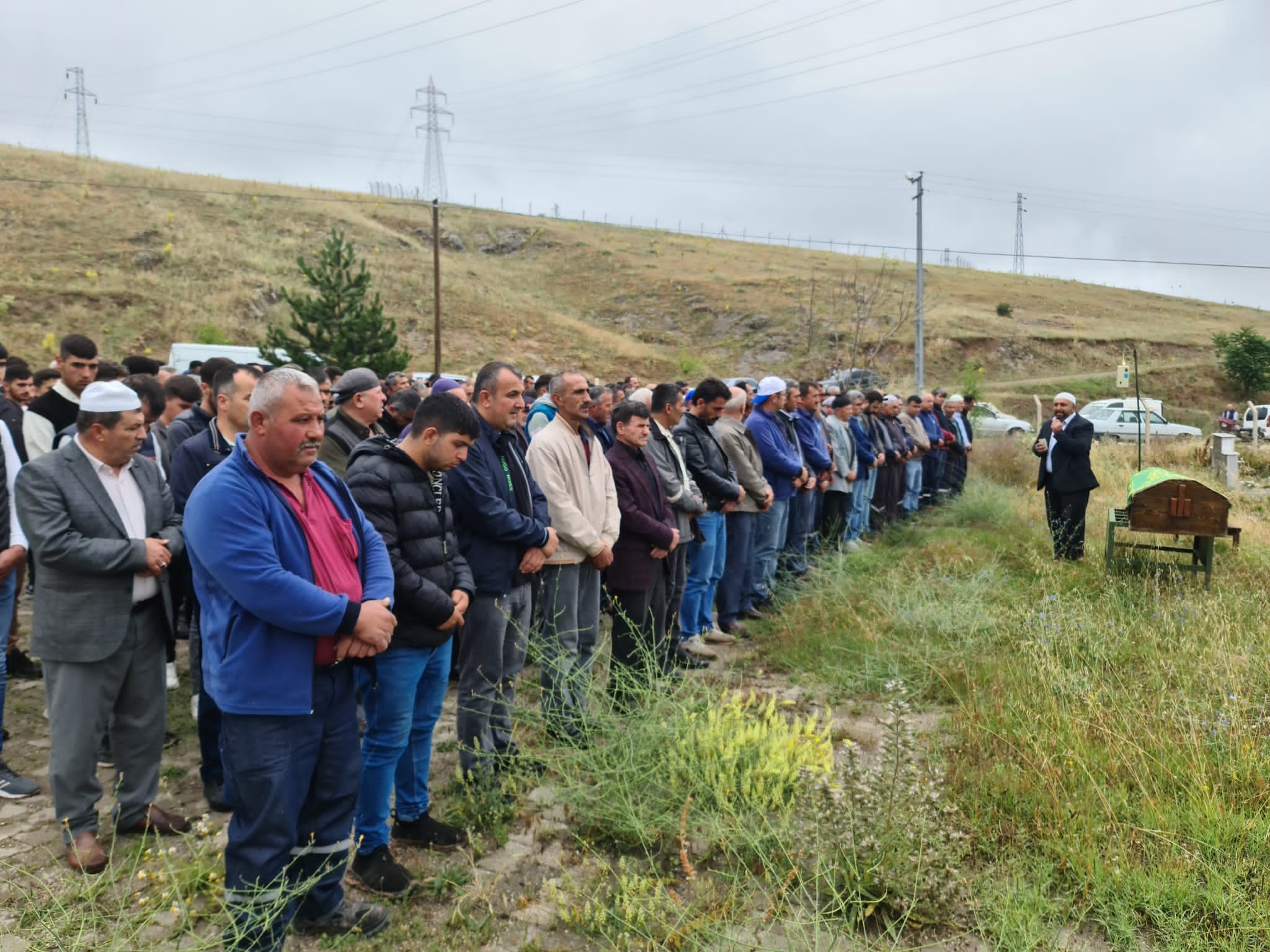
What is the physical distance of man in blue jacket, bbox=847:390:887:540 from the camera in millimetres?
10047

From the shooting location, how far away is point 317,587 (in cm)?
265

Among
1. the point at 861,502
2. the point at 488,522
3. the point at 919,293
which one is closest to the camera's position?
the point at 488,522

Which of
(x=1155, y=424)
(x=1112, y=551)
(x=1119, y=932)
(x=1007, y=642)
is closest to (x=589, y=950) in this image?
(x=1119, y=932)

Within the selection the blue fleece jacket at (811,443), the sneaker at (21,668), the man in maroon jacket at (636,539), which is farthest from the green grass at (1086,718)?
the sneaker at (21,668)

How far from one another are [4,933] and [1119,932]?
3846 mm

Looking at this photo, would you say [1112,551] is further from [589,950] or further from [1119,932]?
[589,950]

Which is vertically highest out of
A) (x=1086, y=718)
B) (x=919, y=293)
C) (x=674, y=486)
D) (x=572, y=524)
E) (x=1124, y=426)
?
(x=919, y=293)

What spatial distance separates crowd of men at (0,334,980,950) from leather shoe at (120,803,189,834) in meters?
0.01

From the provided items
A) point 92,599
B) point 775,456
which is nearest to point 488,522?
point 92,599

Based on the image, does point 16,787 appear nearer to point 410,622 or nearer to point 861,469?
point 410,622

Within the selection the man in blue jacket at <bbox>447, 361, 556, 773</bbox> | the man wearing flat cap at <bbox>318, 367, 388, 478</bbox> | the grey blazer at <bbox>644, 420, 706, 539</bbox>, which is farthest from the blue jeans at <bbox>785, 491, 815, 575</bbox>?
the man wearing flat cap at <bbox>318, 367, 388, 478</bbox>

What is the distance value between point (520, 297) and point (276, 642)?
149 ft

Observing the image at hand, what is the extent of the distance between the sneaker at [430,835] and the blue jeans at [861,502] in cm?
715

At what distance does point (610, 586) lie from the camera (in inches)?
201
